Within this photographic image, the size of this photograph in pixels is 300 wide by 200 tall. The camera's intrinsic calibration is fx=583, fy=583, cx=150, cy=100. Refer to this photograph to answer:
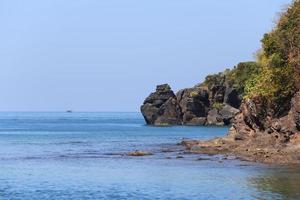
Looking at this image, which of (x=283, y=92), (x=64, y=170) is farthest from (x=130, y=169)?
(x=283, y=92)

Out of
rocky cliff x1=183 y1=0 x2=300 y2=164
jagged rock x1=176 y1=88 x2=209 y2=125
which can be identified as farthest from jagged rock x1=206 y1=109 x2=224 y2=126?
rocky cliff x1=183 y1=0 x2=300 y2=164

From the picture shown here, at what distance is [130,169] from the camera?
2547 inches

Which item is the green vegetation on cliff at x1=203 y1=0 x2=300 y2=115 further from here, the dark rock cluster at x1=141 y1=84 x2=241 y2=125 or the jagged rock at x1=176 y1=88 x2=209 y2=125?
the jagged rock at x1=176 y1=88 x2=209 y2=125

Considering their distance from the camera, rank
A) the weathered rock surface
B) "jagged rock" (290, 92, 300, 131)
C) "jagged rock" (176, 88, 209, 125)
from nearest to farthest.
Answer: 1. the weathered rock surface
2. "jagged rock" (290, 92, 300, 131)
3. "jagged rock" (176, 88, 209, 125)

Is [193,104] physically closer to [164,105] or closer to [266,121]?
[164,105]

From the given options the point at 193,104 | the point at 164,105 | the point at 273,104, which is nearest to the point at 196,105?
the point at 193,104

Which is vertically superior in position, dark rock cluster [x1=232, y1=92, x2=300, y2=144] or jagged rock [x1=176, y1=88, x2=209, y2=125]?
jagged rock [x1=176, y1=88, x2=209, y2=125]

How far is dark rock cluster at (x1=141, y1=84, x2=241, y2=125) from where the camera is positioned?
181m

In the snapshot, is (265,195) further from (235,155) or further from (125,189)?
(235,155)

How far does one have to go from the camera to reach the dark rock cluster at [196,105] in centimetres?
18100

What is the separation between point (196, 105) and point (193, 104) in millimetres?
1409

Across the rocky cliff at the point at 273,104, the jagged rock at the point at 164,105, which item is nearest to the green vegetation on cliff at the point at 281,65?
the rocky cliff at the point at 273,104

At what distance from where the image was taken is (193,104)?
19100cm

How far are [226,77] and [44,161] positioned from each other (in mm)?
122422
